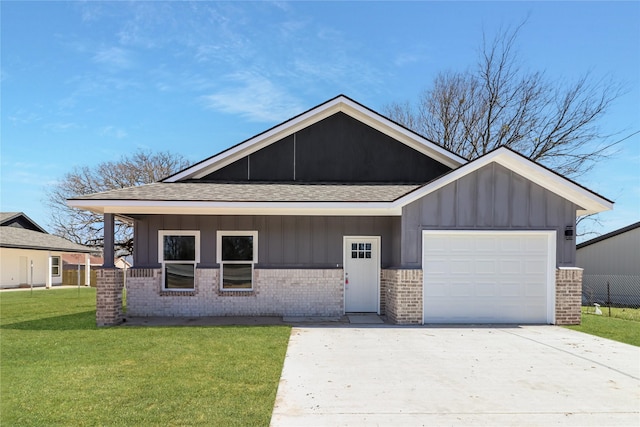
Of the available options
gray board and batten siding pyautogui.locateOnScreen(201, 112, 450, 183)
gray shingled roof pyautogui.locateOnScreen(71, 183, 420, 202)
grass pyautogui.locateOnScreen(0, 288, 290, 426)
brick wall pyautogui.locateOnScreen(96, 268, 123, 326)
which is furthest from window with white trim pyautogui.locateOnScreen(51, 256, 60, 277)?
brick wall pyautogui.locateOnScreen(96, 268, 123, 326)

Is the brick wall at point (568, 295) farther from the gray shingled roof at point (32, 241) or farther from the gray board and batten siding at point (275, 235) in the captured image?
the gray shingled roof at point (32, 241)

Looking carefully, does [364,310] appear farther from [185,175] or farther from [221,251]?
[185,175]

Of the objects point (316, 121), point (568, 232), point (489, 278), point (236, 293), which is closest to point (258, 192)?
point (236, 293)

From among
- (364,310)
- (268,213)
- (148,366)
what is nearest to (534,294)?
(364,310)

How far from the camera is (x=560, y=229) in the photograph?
1105 cm

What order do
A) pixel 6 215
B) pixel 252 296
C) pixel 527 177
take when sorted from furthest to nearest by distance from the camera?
pixel 6 215 < pixel 252 296 < pixel 527 177

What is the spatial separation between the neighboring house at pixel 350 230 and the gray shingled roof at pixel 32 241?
18.6 m

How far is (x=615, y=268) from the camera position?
2270 cm

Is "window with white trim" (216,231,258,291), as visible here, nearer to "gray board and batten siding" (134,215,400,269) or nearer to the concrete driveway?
"gray board and batten siding" (134,215,400,269)

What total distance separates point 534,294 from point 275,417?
8.76m

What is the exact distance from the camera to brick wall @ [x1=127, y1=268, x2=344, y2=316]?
40.0ft

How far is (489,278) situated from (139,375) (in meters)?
8.50

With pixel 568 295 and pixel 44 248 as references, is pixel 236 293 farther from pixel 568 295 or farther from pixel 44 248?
pixel 44 248

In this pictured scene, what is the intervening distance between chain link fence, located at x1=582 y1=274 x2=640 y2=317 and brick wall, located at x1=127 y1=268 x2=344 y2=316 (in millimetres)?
14689
